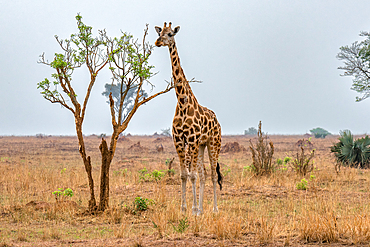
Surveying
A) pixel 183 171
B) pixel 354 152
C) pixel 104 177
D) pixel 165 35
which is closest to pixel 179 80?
pixel 165 35

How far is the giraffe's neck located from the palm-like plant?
1114 cm

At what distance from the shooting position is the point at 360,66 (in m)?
20.1

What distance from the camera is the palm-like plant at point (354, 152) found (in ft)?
49.7

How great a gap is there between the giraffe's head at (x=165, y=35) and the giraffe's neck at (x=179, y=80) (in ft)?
0.56

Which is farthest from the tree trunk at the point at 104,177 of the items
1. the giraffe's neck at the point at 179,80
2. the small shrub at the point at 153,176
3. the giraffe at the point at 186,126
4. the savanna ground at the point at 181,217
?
the small shrub at the point at 153,176

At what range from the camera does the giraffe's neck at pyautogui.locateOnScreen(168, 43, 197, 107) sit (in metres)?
7.10

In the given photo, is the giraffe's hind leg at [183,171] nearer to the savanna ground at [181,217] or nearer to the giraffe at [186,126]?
the giraffe at [186,126]

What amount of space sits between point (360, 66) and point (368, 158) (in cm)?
745

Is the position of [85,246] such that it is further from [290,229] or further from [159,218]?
[290,229]

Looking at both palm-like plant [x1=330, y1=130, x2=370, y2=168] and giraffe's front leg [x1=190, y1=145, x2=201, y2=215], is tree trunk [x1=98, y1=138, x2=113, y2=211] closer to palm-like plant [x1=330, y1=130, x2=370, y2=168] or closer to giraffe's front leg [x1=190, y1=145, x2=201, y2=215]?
giraffe's front leg [x1=190, y1=145, x2=201, y2=215]

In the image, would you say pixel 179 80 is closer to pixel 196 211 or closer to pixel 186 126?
pixel 186 126

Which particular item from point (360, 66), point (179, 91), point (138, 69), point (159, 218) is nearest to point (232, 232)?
point (159, 218)

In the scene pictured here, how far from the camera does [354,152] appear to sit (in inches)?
606

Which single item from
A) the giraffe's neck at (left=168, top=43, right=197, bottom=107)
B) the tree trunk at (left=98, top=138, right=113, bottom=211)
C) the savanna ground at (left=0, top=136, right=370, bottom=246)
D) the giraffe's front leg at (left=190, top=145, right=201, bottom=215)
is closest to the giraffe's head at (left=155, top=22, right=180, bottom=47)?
the giraffe's neck at (left=168, top=43, right=197, bottom=107)
